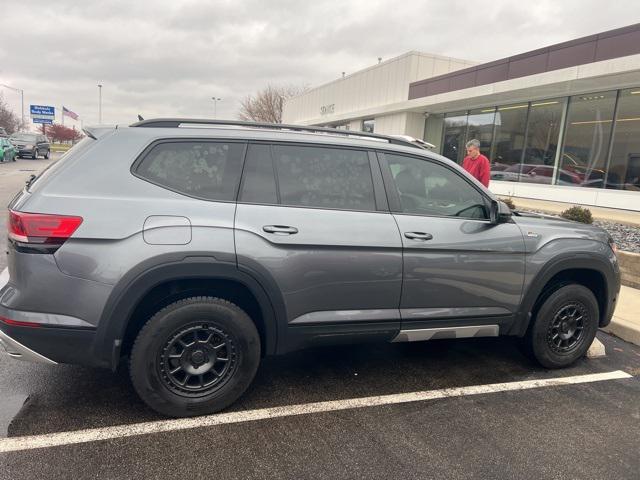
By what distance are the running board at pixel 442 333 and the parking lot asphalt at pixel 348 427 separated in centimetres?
40

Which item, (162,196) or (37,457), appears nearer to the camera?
(37,457)

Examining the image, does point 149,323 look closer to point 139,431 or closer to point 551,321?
point 139,431

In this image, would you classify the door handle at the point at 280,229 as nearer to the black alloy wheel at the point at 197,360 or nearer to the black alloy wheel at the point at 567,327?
the black alloy wheel at the point at 197,360

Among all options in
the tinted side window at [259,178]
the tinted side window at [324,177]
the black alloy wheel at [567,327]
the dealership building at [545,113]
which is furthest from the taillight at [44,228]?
the dealership building at [545,113]

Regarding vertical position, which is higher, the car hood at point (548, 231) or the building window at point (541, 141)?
the building window at point (541, 141)

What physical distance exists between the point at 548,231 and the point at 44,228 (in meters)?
3.56

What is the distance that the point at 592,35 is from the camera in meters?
13.2

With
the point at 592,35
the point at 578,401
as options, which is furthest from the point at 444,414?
the point at 592,35

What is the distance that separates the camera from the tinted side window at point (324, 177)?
10.1 feet

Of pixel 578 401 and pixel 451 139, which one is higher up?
pixel 451 139

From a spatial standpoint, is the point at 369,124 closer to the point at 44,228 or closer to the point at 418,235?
the point at 418,235

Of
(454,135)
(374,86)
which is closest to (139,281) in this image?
(454,135)

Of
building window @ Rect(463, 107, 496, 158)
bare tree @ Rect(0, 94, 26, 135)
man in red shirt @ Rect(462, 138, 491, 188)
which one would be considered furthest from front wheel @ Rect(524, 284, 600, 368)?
bare tree @ Rect(0, 94, 26, 135)

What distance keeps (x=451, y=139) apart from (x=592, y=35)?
24.8 ft
